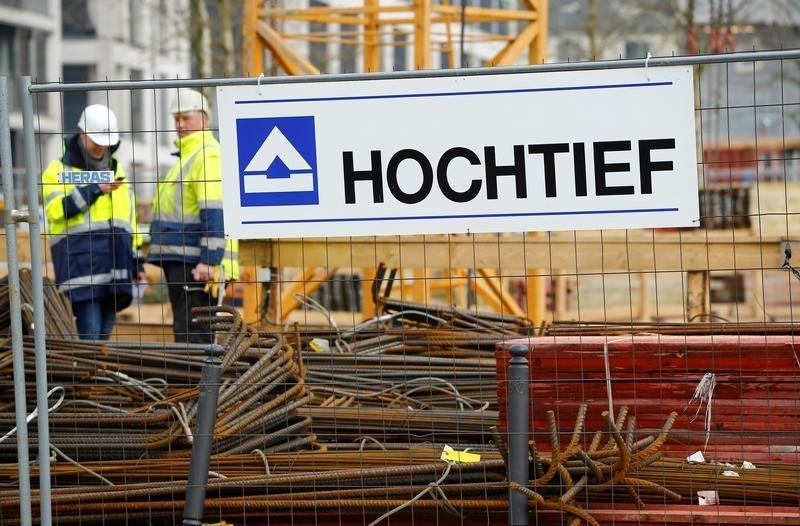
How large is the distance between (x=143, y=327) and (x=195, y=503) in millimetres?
3704

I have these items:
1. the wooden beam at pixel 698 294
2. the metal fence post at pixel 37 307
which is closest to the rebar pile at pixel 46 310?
the metal fence post at pixel 37 307

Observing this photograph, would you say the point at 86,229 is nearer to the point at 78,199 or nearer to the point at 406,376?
the point at 78,199

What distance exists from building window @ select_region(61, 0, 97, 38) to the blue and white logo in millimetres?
40511

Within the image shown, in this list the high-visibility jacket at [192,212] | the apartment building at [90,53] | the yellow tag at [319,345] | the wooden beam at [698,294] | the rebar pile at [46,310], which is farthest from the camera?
the apartment building at [90,53]

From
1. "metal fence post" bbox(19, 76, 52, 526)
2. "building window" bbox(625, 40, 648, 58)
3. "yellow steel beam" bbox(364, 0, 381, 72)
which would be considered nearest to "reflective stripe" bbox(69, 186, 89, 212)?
"metal fence post" bbox(19, 76, 52, 526)

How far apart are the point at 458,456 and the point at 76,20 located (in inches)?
1622

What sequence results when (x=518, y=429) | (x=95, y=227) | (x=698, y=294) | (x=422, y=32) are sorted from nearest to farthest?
(x=518, y=429) < (x=95, y=227) < (x=698, y=294) < (x=422, y=32)

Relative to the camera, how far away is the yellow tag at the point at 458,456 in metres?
5.30

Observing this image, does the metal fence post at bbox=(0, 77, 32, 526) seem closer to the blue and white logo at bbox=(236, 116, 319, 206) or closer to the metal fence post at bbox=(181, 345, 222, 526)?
the metal fence post at bbox=(181, 345, 222, 526)

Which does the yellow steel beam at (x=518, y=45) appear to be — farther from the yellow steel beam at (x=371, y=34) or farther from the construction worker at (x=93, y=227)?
the construction worker at (x=93, y=227)

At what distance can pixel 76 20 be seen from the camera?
4362 centimetres

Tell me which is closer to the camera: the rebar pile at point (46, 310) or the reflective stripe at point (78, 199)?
the rebar pile at point (46, 310)

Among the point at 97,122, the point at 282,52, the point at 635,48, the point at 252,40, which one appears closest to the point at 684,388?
the point at 97,122

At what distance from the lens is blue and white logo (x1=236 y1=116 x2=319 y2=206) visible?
500 cm
